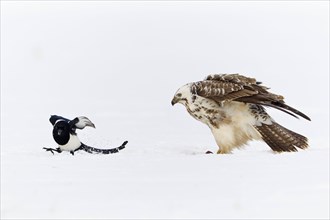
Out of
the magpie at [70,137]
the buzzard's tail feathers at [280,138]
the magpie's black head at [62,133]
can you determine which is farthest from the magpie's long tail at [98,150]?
the buzzard's tail feathers at [280,138]

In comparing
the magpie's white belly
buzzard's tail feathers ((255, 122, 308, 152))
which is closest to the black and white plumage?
buzzard's tail feathers ((255, 122, 308, 152))

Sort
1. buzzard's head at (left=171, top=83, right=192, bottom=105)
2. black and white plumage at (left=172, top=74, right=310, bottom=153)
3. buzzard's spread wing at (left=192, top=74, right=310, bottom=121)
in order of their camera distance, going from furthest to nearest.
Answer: buzzard's head at (left=171, top=83, right=192, bottom=105)
black and white plumage at (left=172, top=74, right=310, bottom=153)
buzzard's spread wing at (left=192, top=74, right=310, bottom=121)

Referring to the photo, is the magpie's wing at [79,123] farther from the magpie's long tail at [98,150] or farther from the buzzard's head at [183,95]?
the buzzard's head at [183,95]

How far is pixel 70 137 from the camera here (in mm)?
6668

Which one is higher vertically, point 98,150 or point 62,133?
point 62,133

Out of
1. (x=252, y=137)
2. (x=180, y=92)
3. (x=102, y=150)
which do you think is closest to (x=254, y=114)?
(x=252, y=137)

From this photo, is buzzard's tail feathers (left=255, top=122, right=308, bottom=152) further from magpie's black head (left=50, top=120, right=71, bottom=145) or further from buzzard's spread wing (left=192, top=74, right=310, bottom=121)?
magpie's black head (left=50, top=120, right=71, bottom=145)

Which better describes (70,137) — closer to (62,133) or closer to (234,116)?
(62,133)

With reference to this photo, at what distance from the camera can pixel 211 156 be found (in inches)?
255

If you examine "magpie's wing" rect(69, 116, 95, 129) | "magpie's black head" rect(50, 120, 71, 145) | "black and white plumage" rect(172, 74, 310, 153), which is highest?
"black and white plumage" rect(172, 74, 310, 153)

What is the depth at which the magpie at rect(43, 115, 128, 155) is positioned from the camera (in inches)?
261

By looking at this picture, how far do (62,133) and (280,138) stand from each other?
6.53 ft

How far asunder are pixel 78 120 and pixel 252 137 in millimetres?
1615

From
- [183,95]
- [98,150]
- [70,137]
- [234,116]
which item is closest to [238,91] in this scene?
[234,116]
